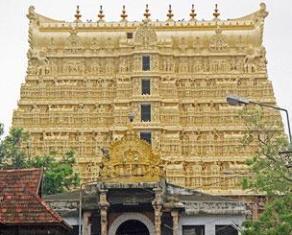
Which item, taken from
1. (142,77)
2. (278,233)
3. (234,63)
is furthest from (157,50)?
(278,233)

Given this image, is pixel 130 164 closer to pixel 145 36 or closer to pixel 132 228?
pixel 132 228

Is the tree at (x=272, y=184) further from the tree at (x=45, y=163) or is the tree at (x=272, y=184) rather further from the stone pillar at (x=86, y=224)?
the tree at (x=45, y=163)

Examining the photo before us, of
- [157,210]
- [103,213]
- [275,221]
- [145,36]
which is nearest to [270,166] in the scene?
[275,221]

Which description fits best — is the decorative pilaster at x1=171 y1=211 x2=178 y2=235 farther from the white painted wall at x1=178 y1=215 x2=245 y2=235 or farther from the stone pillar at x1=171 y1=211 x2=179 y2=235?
the white painted wall at x1=178 y1=215 x2=245 y2=235

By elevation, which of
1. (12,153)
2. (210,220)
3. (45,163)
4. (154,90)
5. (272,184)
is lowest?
(272,184)

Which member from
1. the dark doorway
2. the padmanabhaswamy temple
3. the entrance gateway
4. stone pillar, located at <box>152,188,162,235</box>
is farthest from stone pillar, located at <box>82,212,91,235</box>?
the padmanabhaswamy temple

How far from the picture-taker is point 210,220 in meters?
41.2

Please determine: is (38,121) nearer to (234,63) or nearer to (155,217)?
(234,63)

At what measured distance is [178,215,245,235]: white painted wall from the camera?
134ft

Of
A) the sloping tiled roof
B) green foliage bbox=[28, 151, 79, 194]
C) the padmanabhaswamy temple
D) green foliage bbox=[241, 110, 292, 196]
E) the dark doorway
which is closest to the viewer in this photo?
the sloping tiled roof

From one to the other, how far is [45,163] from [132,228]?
20.3 m

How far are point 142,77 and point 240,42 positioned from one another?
11.3 meters

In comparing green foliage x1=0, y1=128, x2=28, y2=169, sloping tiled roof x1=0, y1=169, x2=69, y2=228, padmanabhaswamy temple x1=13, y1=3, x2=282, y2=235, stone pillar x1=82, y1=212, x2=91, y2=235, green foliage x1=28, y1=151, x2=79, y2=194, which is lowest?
sloping tiled roof x1=0, y1=169, x2=69, y2=228

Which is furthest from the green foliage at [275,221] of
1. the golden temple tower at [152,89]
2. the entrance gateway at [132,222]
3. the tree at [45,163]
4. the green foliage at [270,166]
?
the golden temple tower at [152,89]
